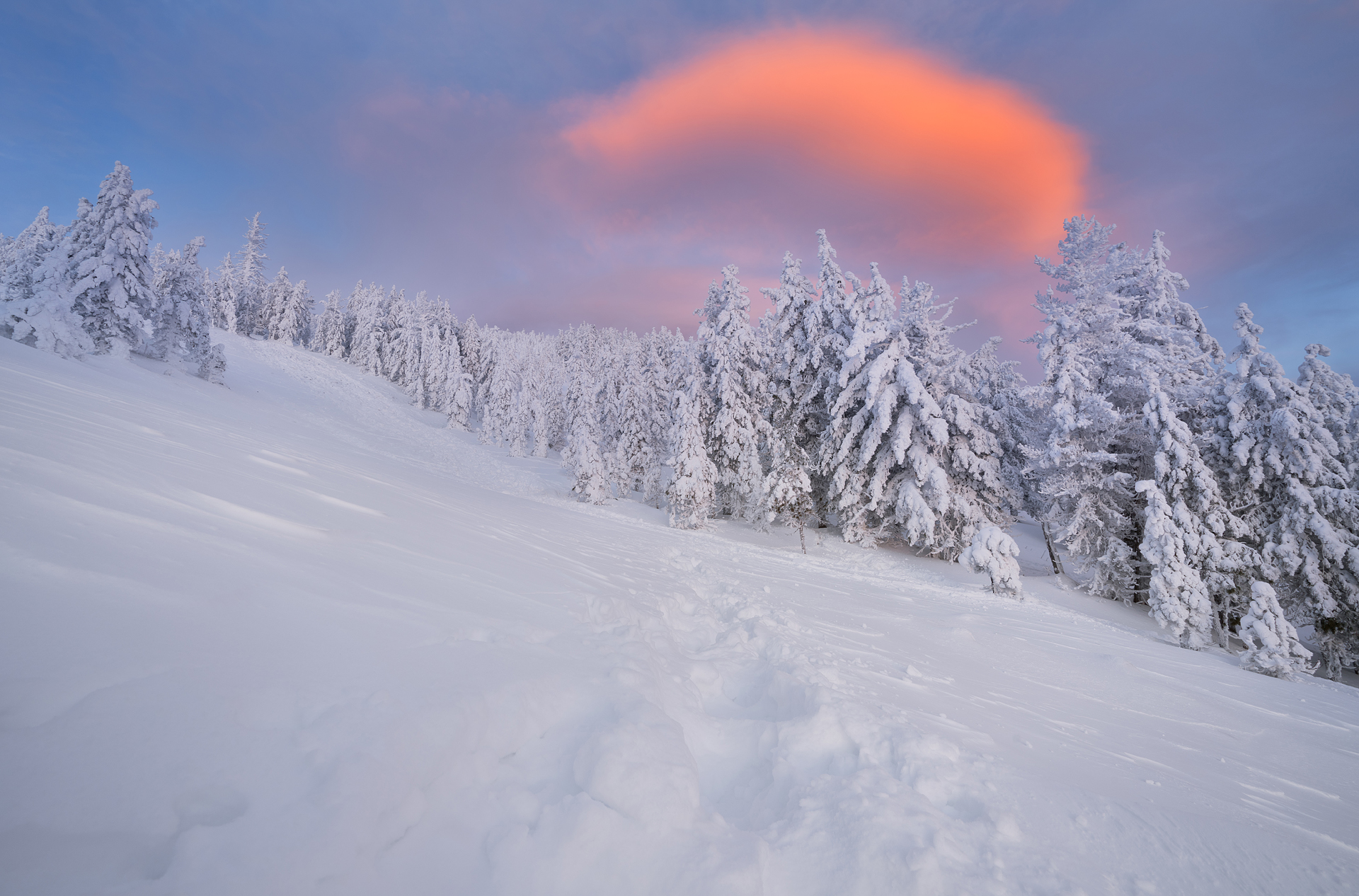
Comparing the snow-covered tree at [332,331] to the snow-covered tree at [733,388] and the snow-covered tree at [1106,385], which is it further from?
the snow-covered tree at [1106,385]

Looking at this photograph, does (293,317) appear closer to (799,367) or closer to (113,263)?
(113,263)

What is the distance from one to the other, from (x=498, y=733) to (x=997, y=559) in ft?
43.6

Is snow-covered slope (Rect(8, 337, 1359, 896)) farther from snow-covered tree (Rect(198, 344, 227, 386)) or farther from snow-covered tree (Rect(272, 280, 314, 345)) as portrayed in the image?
snow-covered tree (Rect(272, 280, 314, 345))

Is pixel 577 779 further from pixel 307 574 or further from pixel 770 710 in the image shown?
pixel 307 574

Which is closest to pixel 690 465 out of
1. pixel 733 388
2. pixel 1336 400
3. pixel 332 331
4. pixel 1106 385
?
pixel 733 388

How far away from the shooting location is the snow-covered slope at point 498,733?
5.02ft

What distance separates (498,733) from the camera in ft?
7.80

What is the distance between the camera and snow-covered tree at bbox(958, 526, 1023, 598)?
479 inches

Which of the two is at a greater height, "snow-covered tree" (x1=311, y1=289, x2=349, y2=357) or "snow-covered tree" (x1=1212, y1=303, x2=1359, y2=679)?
"snow-covered tree" (x1=311, y1=289, x2=349, y2=357)

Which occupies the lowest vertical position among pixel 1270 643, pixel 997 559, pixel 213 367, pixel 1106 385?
Answer: pixel 1270 643

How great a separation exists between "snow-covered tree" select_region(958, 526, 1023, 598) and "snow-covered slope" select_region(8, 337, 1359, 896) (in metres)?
5.87

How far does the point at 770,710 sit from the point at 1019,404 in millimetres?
26856

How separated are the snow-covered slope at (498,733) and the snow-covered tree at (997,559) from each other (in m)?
5.87

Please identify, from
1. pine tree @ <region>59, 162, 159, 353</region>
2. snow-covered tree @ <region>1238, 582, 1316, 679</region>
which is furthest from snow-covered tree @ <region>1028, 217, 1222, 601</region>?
pine tree @ <region>59, 162, 159, 353</region>
